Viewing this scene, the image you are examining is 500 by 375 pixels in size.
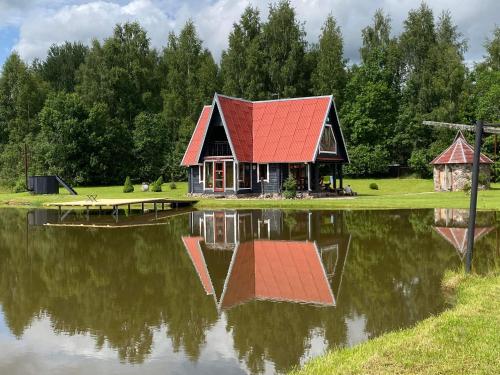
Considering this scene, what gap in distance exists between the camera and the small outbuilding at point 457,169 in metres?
42.9

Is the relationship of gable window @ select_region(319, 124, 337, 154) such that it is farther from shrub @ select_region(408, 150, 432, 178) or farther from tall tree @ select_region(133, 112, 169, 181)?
tall tree @ select_region(133, 112, 169, 181)

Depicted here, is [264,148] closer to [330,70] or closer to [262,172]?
[262,172]

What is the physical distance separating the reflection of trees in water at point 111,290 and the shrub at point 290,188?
18024 millimetres

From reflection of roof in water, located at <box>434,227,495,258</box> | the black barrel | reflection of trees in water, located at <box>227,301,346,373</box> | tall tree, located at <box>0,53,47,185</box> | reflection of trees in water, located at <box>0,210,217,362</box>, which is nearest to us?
reflection of trees in water, located at <box>227,301,346,373</box>

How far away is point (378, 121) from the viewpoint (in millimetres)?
58688

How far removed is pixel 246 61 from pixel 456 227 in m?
42.6

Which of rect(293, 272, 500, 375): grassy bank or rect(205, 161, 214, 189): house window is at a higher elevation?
rect(205, 161, 214, 189): house window

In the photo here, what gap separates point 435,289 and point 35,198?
35.8 m

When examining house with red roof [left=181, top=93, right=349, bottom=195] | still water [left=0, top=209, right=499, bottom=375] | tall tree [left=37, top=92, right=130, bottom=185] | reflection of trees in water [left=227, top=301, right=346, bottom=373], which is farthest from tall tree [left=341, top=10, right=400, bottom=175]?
reflection of trees in water [left=227, top=301, right=346, bottom=373]

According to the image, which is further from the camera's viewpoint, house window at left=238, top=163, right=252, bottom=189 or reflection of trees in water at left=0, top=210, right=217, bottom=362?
house window at left=238, top=163, right=252, bottom=189

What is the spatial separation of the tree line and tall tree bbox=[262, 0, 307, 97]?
120 mm

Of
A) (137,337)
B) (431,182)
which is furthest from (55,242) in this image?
(431,182)

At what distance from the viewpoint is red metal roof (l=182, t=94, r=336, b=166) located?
126 feet

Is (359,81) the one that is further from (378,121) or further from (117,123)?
(117,123)
